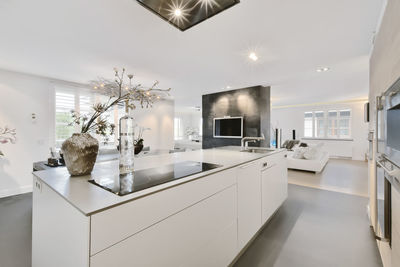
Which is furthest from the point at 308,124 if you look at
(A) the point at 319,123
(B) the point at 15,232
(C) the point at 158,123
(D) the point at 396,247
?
(B) the point at 15,232

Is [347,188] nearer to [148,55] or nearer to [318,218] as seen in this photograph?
[318,218]

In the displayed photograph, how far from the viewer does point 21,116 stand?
352 cm

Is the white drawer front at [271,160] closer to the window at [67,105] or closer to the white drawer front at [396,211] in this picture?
the white drawer front at [396,211]

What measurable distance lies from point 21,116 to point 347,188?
6900 mm

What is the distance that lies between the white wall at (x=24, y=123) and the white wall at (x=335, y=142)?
877cm

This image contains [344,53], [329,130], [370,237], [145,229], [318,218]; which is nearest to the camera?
[145,229]

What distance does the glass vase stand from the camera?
1.29 metres

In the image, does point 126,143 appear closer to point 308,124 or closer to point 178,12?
point 178,12

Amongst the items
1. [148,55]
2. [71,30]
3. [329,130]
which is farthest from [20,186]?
[329,130]

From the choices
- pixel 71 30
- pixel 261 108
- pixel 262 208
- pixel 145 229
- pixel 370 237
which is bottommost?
pixel 370 237

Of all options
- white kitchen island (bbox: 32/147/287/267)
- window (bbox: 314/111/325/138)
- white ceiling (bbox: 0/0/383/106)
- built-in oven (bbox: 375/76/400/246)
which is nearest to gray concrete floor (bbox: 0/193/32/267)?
white kitchen island (bbox: 32/147/287/267)

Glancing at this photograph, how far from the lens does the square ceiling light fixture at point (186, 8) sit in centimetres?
134

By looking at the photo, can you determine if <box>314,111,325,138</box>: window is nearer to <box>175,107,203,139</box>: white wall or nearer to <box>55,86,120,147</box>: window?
<box>175,107,203,139</box>: white wall

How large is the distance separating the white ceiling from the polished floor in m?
2.41
